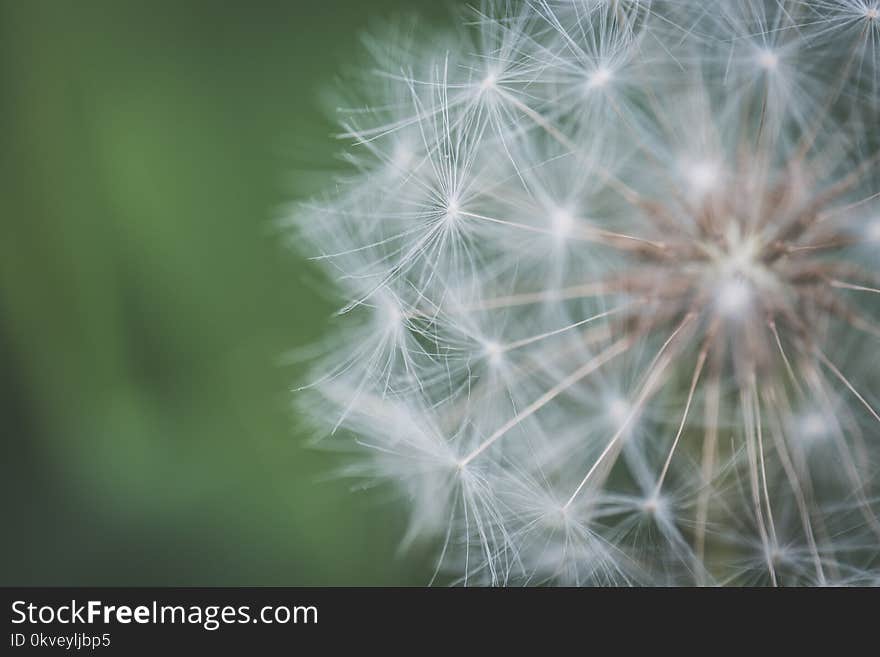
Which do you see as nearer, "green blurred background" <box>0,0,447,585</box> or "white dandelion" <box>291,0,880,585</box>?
"white dandelion" <box>291,0,880,585</box>

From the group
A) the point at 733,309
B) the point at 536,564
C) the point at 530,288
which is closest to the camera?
the point at 733,309

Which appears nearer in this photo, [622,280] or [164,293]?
[622,280]

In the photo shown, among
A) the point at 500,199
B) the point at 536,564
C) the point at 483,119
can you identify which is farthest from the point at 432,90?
the point at 536,564

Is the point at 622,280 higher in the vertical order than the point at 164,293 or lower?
lower

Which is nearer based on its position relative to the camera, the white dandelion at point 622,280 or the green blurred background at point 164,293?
the white dandelion at point 622,280
